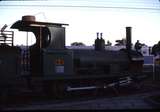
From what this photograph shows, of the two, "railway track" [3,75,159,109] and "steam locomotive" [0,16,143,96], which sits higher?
"steam locomotive" [0,16,143,96]

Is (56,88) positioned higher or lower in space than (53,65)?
lower

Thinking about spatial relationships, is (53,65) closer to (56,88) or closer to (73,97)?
(56,88)

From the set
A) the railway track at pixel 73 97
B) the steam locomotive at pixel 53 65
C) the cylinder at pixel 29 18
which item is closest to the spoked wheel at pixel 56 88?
the steam locomotive at pixel 53 65

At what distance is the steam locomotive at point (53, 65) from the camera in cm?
1390

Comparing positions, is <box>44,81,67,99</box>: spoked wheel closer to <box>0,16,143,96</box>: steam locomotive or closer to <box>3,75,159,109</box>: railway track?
<box>0,16,143,96</box>: steam locomotive

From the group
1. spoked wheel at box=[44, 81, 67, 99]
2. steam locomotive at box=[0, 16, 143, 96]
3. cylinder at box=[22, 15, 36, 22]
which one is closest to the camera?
steam locomotive at box=[0, 16, 143, 96]

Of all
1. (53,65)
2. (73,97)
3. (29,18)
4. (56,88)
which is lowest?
(73,97)

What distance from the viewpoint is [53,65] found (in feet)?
48.4

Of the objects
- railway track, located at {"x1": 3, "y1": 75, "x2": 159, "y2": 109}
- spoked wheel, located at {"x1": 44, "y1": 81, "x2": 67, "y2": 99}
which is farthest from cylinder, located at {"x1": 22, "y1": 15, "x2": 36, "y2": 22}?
railway track, located at {"x1": 3, "y1": 75, "x2": 159, "y2": 109}

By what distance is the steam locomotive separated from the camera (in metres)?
13.9

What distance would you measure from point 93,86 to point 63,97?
1.64m

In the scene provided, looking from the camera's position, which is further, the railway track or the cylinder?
the cylinder

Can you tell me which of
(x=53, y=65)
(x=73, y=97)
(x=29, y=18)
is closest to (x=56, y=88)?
(x=73, y=97)

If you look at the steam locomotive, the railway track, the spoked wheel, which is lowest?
the railway track
